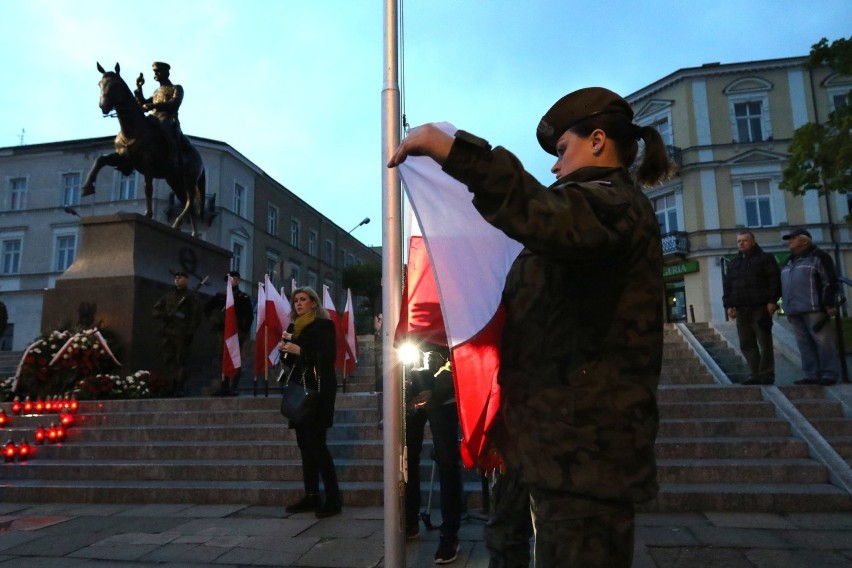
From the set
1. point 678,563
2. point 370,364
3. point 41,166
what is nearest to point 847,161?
point 370,364

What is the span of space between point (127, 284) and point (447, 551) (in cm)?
858

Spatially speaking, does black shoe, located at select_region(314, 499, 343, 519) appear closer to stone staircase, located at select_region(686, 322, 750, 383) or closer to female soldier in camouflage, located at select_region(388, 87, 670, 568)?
female soldier in camouflage, located at select_region(388, 87, 670, 568)

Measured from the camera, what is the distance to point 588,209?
56.9 inches

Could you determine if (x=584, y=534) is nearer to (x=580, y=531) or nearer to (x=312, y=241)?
(x=580, y=531)

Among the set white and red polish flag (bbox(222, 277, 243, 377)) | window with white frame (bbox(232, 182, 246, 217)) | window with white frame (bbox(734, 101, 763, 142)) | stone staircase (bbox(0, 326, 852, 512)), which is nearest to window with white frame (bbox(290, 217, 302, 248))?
window with white frame (bbox(232, 182, 246, 217))

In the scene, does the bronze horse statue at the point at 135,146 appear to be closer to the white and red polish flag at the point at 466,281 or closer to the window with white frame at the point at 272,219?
A: the white and red polish flag at the point at 466,281

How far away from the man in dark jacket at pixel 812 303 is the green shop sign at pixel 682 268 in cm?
2561

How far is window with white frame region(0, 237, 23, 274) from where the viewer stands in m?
40.3

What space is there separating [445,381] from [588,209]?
3.18 meters

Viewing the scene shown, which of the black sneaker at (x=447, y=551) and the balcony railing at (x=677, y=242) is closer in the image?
the black sneaker at (x=447, y=551)

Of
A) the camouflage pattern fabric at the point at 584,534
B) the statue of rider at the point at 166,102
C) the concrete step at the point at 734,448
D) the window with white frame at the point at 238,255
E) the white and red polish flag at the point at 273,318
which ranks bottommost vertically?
the concrete step at the point at 734,448

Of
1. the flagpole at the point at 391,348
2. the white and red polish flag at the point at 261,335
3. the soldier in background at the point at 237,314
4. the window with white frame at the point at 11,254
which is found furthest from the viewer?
the window with white frame at the point at 11,254

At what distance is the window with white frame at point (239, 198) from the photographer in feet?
133

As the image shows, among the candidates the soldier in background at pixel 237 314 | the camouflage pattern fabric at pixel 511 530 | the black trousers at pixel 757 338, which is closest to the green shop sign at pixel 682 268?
the black trousers at pixel 757 338
